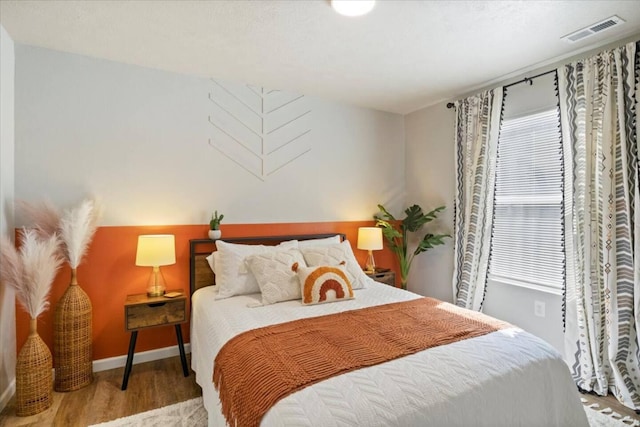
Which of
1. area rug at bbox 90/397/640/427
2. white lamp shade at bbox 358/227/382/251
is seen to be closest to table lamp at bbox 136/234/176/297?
area rug at bbox 90/397/640/427

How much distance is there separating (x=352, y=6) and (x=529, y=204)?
7.36 ft

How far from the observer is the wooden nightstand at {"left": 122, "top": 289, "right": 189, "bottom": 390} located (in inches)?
96.0

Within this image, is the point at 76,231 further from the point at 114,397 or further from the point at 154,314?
the point at 114,397

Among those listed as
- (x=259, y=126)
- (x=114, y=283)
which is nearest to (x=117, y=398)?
(x=114, y=283)

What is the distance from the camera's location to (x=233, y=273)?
8.61 feet

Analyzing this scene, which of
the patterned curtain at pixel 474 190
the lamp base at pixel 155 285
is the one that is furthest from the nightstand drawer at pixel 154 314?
the patterned curtain at pixel 474 190

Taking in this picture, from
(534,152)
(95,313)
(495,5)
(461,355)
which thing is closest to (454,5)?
(495,5)

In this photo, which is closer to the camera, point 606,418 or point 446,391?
point 446,391

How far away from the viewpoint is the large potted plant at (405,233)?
369 cm

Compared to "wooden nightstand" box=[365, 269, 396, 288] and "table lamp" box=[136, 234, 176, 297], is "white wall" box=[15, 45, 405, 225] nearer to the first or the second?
"table lamp" box=[136, 234, 176, 297]

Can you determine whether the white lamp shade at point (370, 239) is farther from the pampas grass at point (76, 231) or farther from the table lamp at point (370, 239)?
the pampas grass at point (76, 231)

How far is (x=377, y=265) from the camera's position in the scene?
13.5 feet

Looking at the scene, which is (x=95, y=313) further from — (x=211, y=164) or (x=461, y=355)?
(x=461, y=355)

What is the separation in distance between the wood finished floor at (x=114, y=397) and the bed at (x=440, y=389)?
51 centimetres
